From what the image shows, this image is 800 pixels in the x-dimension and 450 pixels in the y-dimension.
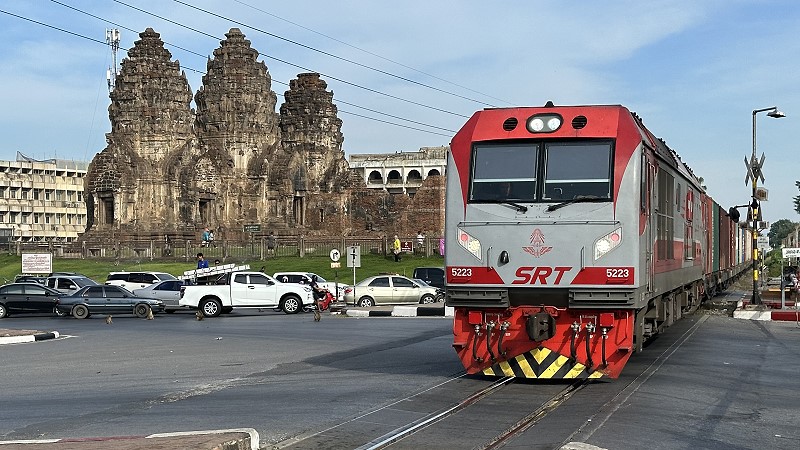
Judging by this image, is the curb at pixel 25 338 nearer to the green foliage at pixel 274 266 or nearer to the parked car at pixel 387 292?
the parked car at pixel 387 292

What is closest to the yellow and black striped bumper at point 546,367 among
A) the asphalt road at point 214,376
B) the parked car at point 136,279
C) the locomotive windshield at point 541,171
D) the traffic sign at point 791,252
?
the asphalt road at point 214,376

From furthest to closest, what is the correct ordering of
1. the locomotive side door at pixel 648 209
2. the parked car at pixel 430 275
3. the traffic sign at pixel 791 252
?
1. the parked car at pixel 430 275
2. the traffic sign at pixel 791 252
3. the locomotive side door at pixel 648 209

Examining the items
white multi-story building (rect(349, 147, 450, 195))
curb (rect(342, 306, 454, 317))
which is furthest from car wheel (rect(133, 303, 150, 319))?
white multi-story building (rect(349, 147, 450, 195))

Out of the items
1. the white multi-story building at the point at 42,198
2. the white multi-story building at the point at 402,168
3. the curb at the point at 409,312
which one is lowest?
the curb at the point at 409,312

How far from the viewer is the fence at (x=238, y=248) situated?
6756 centimetres

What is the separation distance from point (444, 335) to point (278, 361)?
6977mm

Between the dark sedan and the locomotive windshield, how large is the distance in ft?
81.0

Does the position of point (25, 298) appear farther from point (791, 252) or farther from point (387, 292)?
point (791, 252)

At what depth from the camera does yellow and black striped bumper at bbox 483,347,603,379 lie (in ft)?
46.2

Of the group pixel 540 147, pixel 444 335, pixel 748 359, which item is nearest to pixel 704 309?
pixel 444 335

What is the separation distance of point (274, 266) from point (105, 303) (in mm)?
24898

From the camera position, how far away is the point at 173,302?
4134 centimetres

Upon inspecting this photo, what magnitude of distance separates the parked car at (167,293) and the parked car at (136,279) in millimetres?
4606

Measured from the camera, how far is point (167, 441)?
31.8 feet
